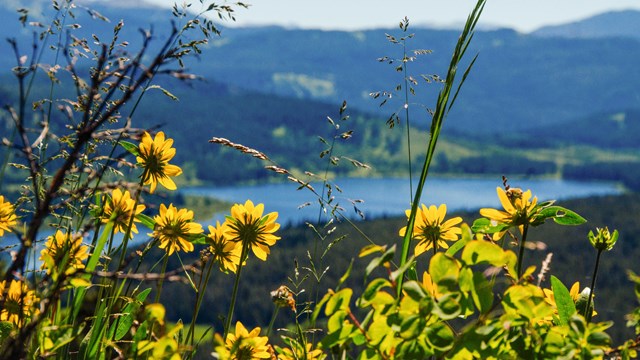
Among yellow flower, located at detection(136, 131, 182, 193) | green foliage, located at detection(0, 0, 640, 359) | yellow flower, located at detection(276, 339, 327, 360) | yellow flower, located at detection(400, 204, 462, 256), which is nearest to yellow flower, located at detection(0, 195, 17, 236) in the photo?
green foliage, located at detection(0, 0, 640, 359)

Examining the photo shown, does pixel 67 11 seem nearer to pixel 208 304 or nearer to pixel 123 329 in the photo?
pixel 123 329

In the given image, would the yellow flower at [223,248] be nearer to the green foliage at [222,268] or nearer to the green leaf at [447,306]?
the green foliage at [222,268]

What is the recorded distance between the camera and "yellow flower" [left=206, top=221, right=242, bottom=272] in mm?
2260

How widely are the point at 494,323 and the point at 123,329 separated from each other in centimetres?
117

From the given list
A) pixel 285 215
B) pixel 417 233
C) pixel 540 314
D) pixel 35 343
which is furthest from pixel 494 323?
pixel 285 215

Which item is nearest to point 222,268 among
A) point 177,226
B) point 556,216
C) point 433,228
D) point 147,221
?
point 177,226

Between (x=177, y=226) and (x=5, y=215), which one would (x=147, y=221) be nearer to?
(x=177, y=226)

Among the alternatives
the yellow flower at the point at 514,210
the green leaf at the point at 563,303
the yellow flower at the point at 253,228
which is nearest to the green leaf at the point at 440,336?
the green leaf at the point at 563,303

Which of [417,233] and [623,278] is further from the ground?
[417,233]

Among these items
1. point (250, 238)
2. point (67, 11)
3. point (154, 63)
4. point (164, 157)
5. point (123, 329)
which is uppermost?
point (67, 11)

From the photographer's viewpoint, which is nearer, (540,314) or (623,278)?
(540,314)

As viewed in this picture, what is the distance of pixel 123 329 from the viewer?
1.97m

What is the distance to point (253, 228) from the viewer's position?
219 cm

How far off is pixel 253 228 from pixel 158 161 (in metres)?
0.36
